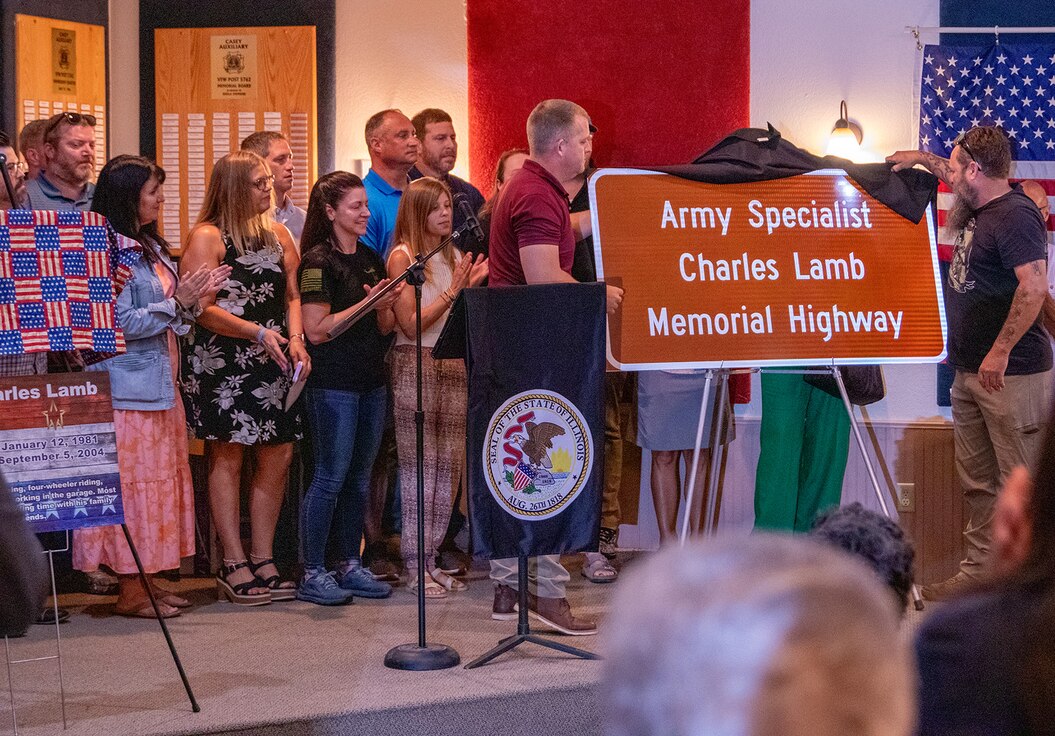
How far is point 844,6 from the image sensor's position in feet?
17.9

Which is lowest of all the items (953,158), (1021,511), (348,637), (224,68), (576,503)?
(348,637)

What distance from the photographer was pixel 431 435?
4.70 m

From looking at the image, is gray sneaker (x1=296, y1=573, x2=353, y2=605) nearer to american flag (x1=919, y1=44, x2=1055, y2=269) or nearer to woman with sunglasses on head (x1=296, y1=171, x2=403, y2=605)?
woman with sunglasses on head (x1=296, y1=171, x2=403, y2=605)

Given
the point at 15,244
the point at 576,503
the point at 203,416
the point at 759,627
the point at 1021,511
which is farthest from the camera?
the point at 203,416

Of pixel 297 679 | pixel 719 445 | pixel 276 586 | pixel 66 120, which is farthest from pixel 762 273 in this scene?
pixel 66 120

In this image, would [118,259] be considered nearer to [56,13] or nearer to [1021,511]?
[56,13]

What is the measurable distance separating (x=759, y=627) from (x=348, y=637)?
3683 mm

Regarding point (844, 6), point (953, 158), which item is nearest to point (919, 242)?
point (953, 158)

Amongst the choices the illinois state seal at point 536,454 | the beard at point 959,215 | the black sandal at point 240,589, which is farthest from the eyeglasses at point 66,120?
the beard at point 959,215

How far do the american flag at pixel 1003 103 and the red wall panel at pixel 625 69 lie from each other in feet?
2.87

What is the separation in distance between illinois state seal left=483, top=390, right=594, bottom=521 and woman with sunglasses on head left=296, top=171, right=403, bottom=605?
110cm

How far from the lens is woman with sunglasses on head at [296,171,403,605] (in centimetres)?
459

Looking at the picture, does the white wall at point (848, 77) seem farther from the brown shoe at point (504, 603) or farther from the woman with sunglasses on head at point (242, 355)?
the woman with sunglasses on head at point (242, 355)

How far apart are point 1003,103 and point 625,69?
1713 mm
